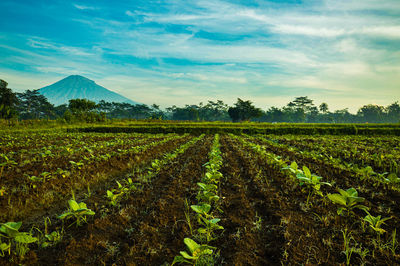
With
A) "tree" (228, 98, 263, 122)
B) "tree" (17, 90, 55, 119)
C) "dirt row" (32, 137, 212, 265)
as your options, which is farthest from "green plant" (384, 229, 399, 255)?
"tree" (17, 90, 55, 119)

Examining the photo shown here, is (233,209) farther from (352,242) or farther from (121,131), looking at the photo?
(121,131)

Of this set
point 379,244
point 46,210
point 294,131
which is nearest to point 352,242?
point 379,244

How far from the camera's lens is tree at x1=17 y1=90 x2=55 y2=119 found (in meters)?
74.9

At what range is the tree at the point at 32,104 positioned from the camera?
74875 mm

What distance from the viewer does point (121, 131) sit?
2459cm

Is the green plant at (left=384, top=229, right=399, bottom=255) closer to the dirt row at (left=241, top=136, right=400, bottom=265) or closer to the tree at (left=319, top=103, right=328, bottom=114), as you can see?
the dirt row at (left=241, top=136, right=400, bottom=265)

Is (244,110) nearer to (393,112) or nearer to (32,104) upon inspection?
(32,104)

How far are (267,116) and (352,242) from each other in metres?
107

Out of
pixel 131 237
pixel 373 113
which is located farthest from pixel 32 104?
pixel 373 113

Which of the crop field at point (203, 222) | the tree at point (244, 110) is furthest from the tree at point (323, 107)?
the crop field at point (203, 222)

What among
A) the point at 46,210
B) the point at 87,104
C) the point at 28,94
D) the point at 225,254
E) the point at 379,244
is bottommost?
the point at 46,210

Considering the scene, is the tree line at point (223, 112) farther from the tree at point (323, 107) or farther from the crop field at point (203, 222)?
the crop field at point (203, 222)

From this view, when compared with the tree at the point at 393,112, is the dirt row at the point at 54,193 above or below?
below

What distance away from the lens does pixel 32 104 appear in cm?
7738
